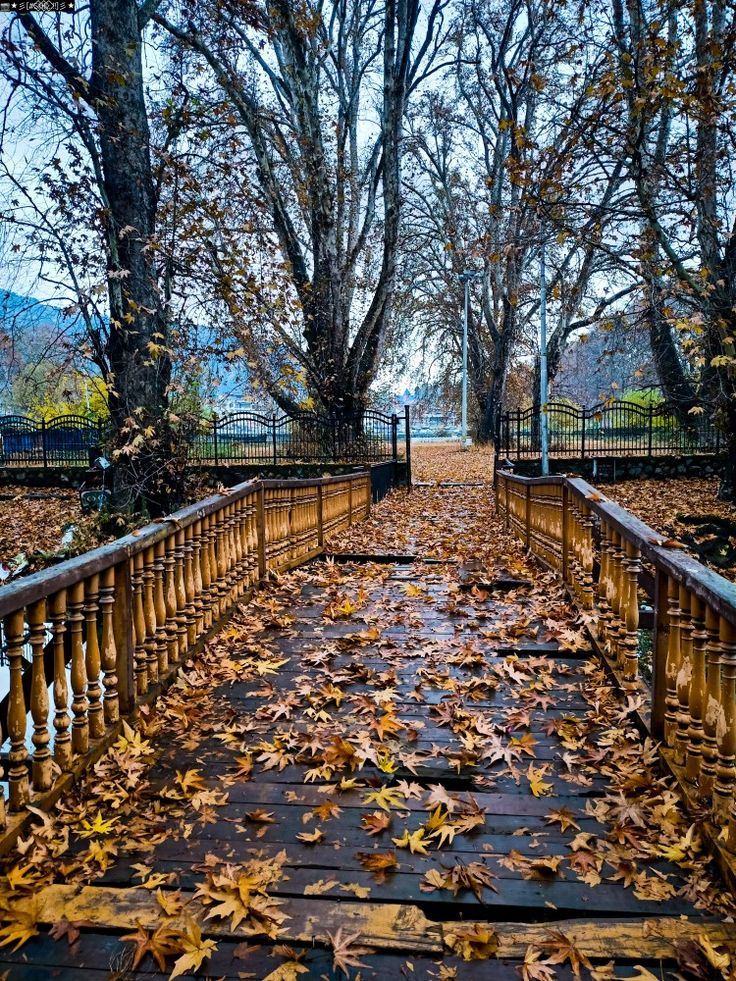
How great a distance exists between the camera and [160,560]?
4016 millimetres

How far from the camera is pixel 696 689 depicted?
2699 mm

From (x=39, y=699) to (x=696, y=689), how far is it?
2.68m

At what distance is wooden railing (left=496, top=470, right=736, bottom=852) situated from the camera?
240cm

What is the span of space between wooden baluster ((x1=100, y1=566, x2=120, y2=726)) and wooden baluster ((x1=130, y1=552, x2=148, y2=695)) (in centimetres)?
27

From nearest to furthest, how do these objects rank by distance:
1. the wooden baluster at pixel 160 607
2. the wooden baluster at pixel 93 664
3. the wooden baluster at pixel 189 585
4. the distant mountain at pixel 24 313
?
the wooden baluster at pixel 93 664, the wooden baluster at pixel 160 607, the wooden baluster at pixel 189 585, the distant mountain at pixel 24 313

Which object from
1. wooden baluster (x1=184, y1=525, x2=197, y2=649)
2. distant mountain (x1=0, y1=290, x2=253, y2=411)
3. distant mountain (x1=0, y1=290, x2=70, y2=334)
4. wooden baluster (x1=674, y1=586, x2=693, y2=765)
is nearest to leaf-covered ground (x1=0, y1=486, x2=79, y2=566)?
distant mountain (x1=0, y1=290, x2=253, y2=411)

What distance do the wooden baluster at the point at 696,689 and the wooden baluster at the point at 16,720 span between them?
264cm

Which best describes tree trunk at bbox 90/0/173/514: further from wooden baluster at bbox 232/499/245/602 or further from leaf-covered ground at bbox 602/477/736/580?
leaf-covered ground at bbox 602/477/736/580

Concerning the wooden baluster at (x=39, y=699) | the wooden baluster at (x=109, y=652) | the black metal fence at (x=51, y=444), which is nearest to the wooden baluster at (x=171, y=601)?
the wooden baluster at (x=109, y=652)

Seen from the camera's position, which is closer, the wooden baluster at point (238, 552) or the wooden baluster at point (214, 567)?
the wooden baluster at point (214, 567)

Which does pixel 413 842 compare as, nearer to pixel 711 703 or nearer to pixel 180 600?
pixel 711 703

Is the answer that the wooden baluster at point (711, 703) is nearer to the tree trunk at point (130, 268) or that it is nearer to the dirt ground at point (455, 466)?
the tree trunk at point (130, 268)

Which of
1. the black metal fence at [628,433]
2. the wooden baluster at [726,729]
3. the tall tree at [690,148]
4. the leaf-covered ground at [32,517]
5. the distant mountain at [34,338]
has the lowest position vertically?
the leaf-covered ground at [32,517]

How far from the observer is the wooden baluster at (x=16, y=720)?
2.60m
